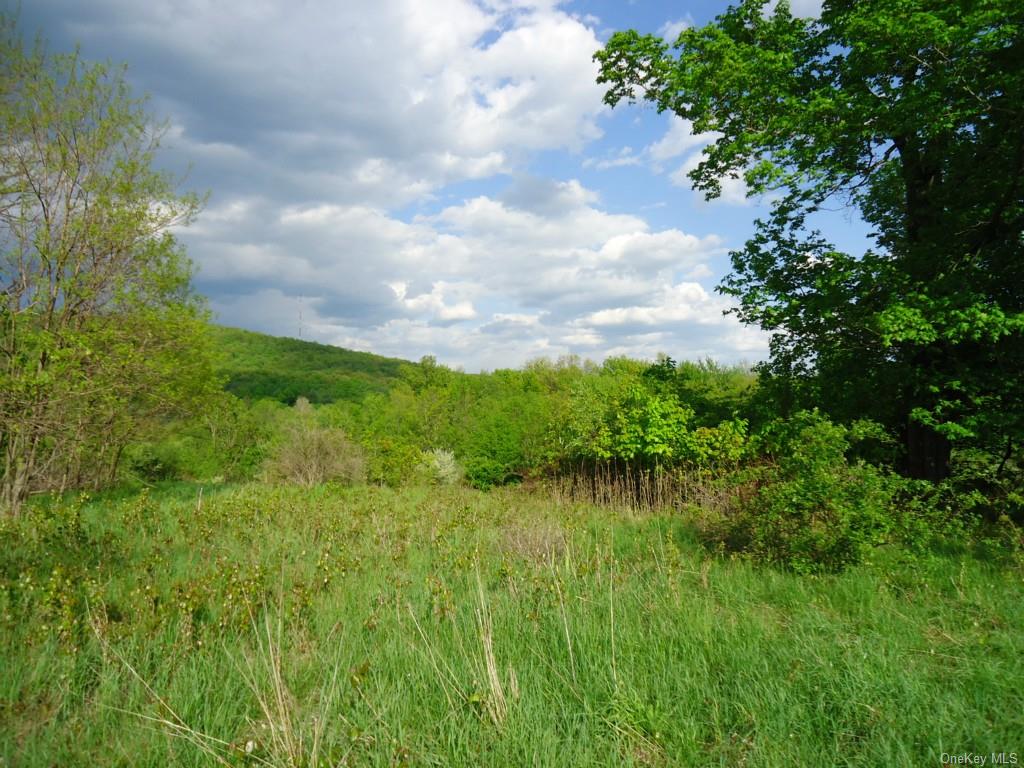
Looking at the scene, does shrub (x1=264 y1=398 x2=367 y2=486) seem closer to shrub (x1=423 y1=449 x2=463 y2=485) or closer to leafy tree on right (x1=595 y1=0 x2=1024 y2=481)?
shrub (x1=423 y1=449 x2=463 y2=485)

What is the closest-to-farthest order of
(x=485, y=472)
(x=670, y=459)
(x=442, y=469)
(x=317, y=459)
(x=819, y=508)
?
(x=819, y=508) → (x=670, y=459) → (x=317, y=459) → (x=485, y=472) → (x=442, y=469)

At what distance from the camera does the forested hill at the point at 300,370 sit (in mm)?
56000

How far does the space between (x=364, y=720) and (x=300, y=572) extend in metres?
3.06

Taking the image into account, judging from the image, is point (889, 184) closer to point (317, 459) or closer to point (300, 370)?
point (317, 459)

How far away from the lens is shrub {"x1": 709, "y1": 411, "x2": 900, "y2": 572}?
5078mm

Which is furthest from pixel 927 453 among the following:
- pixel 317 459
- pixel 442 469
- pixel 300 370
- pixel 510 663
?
pixel 300 370

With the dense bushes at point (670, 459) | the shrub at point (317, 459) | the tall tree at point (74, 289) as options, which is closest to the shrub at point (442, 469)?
the dense bushes at point (670, 459)

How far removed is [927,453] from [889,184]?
207 inches

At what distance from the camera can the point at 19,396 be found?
8773mm

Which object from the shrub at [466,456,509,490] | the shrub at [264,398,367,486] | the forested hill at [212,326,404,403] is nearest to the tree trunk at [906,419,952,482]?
the shrub at [466,456,509,490]

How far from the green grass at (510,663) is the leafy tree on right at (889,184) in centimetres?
371

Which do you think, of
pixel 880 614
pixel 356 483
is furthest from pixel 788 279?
pixel 356 483

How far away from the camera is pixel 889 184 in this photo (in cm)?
988

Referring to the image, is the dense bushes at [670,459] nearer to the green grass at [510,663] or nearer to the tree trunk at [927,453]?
the tree trunk at [927,453]
